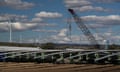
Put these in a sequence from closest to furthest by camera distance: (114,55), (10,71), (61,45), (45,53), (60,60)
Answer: (10,71) < (114,55) < (60,60) < (45,53) < (61,45)

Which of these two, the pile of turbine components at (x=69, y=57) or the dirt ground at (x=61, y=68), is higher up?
the pile of turbine components at (x=69, y=57)

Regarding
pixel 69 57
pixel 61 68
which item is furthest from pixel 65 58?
pixel 61 68

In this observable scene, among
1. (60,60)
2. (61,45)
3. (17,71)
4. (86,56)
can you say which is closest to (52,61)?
(60,60)

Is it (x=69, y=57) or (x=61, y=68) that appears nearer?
(x=61, y=68)

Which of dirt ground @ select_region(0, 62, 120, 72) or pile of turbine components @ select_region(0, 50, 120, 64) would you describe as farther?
pile of turbine components @ select_region(0, 50, 120, 64)

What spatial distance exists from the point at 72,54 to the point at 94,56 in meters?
3.56

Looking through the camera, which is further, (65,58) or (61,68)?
(65,58)

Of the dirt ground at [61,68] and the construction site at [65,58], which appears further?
the construction site at [65,58]

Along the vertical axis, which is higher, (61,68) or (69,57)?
(69,57)

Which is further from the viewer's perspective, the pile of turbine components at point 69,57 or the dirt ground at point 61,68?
the pile of turbine components at point 69,57

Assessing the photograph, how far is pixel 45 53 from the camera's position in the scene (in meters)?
43.6

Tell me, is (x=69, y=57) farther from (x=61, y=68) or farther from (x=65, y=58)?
(x=61, y=68)

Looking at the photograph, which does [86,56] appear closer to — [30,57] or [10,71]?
[30,57]

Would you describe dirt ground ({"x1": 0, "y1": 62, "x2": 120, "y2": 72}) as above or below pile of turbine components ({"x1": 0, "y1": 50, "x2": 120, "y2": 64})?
below
